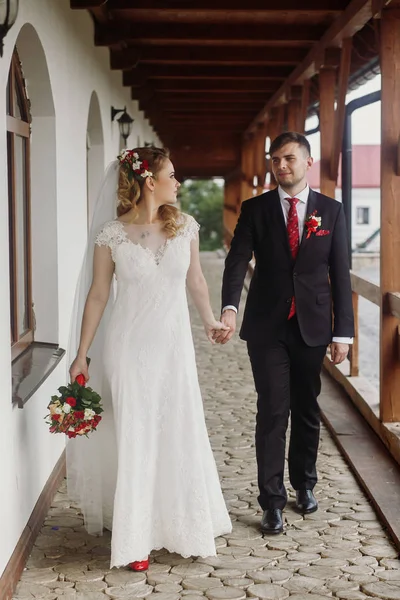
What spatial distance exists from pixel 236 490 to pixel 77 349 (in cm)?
125

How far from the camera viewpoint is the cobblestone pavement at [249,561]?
3266mm

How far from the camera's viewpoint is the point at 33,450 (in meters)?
3.90

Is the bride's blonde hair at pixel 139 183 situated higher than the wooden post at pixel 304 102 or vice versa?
the wooden post at pixel 304 102

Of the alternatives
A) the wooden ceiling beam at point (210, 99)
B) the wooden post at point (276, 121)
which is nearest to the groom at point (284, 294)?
the wooden post at point (276, 121)

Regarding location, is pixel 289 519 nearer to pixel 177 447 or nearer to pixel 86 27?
pixel 177 447

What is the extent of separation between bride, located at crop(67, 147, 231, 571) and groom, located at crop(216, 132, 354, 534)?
1.39ft

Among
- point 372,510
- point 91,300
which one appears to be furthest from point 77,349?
point 372,510

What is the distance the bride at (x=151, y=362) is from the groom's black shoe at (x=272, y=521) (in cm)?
42

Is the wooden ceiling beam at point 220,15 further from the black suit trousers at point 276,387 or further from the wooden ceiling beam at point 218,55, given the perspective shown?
the black suit trousers at point 276,387

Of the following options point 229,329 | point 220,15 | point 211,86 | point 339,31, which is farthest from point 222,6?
point 211,86

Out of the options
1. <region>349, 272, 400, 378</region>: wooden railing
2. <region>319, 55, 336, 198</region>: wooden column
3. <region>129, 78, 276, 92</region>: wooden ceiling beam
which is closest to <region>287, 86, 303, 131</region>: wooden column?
<region>129, 78, 276, 92</region>: wooden ceiling beam

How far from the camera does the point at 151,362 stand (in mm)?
3482

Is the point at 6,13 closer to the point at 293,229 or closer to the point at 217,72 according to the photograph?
the point at 293,229

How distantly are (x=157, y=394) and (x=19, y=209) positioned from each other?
1502 millimetres
